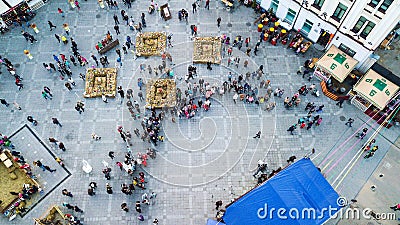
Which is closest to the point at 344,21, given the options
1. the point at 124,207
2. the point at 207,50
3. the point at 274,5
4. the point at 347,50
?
the point at 347,50

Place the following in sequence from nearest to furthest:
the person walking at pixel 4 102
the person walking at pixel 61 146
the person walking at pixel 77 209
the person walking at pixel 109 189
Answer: the person walking at pixel 77 209
the person walking at pixel 109 189
the person walking at pixel 61 146
the person walking at pixel 4 102

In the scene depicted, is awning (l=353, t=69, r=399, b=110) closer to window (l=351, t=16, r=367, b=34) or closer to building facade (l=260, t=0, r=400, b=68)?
building facade (l=260, t=0, r=400, b=68)

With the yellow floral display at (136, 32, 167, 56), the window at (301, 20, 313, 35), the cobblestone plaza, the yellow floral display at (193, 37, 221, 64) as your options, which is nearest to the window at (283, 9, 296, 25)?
the window at (301, 20, 313, 35)

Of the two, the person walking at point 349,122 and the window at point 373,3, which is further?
the person walking at point 349,122

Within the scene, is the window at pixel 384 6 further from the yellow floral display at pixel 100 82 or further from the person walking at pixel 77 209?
the person walking at pixel 77 209

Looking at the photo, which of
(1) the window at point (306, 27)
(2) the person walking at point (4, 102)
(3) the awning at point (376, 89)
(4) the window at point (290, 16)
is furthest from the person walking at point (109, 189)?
(1) the window at point (306, 27)

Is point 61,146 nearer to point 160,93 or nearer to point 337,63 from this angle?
point 160,93
